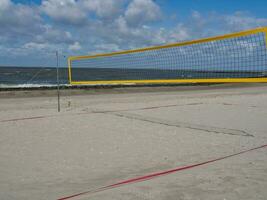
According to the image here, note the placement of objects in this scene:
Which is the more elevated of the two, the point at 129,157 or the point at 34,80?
the point at 34,80

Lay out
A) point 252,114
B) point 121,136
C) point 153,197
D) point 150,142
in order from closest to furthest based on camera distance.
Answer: point 153,197 → point 150,142 → point 121,136 → point 252,114

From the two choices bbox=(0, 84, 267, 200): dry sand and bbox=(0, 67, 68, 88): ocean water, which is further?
bbox=(0, 67, 68, 88): ocean water

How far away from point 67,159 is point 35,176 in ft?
2.15

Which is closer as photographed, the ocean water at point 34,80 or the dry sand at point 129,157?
the dry sand at point 129,157

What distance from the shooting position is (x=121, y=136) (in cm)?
514

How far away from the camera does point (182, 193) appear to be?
2551 mm

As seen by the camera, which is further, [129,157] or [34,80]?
[34,80]

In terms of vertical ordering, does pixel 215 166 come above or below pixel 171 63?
below

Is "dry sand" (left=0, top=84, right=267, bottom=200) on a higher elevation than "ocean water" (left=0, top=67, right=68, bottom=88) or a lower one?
lower

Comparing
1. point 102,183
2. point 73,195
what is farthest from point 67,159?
point 73,195

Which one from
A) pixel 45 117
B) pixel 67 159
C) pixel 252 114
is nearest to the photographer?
pixel 67 159

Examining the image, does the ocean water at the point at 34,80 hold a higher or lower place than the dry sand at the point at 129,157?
higher

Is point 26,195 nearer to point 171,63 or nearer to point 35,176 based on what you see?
point 35,176

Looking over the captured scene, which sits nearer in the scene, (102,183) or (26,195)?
(26,195)
